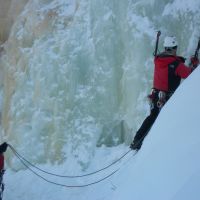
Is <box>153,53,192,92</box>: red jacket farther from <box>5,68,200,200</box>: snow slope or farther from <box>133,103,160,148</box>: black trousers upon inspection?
<box>5,68,200,200</box>: snow slope

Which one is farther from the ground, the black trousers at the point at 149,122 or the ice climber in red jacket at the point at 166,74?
the ice climber in red jacket at the point at 166,74

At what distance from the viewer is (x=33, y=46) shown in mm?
12047

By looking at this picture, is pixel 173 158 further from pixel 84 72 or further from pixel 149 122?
pixel 84 72

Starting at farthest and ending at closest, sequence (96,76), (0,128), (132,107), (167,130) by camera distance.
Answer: (0,128), (96,76), (132,107), (167,130)

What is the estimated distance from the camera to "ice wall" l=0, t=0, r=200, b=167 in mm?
9703

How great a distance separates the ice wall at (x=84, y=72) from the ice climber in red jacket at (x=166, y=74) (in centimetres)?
206

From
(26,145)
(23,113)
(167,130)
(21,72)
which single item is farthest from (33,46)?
(167,130)

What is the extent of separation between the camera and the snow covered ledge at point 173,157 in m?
3.40

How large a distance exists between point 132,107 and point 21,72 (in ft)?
11.6

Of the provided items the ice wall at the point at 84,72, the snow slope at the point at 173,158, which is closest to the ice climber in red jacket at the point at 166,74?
the snow slope at the point at 173,158

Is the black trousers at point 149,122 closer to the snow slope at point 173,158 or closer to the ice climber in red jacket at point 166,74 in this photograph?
the ice climber in red jacket at point 166,74

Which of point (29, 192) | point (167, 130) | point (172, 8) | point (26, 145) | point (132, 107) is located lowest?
point (29, 192)

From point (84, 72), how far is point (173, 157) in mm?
7201

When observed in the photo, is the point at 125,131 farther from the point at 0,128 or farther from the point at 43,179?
the point at 0,128
